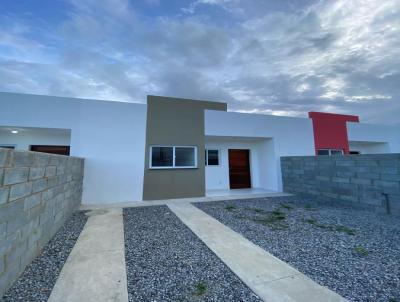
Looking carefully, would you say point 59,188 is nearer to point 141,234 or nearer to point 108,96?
point 141,234

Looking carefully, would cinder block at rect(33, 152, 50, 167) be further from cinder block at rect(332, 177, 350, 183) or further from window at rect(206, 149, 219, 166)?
cinder block at rect(332, 177, 350, 183)

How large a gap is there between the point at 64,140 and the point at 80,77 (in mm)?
2724

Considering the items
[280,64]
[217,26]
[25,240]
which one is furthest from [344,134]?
[25,240]

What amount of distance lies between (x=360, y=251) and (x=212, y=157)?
23.4 ft

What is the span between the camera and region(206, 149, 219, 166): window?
9695mm

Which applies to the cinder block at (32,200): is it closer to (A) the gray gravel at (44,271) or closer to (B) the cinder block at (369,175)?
(A) the gray gravel at (44,271)

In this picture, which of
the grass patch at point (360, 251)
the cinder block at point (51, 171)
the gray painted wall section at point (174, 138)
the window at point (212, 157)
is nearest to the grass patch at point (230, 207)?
the gray painted wall section at point (174, 138)

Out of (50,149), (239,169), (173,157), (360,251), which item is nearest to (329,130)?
(239,169)

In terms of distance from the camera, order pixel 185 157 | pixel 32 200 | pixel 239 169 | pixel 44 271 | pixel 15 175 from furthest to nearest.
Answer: pixel 239 169
pixel 185 157
pixel 32 200
pixel 44 271
pixel 15 175

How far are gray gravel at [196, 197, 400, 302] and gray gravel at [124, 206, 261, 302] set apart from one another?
1.05 m

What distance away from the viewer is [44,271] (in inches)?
96.7

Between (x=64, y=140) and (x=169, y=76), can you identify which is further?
(x=169, y=76)

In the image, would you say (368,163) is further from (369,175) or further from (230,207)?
(230,207)

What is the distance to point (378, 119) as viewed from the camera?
14.3 meters
